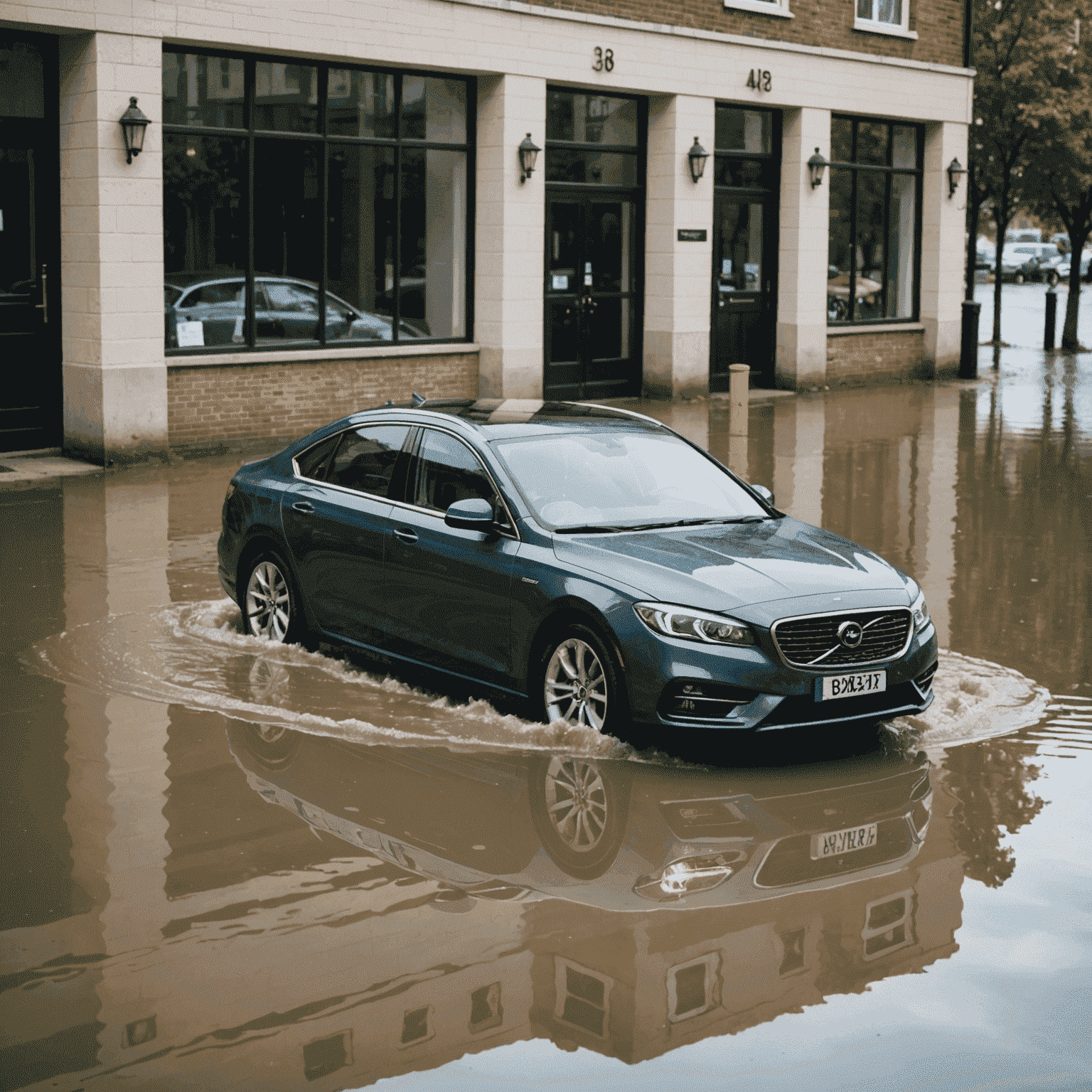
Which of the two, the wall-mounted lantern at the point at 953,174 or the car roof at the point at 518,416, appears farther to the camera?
the wall-mounted lantern at the point at 953,174

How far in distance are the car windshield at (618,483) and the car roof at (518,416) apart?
0.32 feet

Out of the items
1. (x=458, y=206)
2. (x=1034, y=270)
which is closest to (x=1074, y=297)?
(x=458, y=206)

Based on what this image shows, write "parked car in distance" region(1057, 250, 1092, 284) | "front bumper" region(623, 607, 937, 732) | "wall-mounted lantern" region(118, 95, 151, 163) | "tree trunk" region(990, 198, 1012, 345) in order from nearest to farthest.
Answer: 1. "front bumper" region(623, 607, 937, 732)
2. "wall-mounted lantern" region(118, 95, 151, 163)
3. "tree trunk" region(990, 198, 1012, 345)
4. "parked car in distance" region(1057, 250, 1092, 284)

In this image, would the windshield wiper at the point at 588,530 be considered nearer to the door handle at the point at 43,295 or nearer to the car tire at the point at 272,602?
the car tire at the point at 272,602

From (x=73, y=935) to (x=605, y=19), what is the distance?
56.6 feet

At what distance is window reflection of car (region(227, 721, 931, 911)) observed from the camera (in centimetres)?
585

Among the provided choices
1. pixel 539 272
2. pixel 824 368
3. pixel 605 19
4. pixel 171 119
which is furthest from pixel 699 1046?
pixel 824 368

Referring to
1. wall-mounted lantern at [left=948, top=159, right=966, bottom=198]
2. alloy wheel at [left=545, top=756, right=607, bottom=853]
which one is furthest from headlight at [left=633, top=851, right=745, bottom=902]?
wall-mounted lantern at [left=948, top=159, right=966, bottom=198]

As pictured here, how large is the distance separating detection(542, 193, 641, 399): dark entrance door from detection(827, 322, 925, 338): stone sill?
3.74 meters

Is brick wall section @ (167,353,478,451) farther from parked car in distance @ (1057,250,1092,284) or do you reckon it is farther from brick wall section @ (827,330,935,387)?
parked car in distance @ (1057,250,1092,284)

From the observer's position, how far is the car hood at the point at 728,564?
7.04 metres

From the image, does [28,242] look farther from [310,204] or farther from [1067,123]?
[1067,123]

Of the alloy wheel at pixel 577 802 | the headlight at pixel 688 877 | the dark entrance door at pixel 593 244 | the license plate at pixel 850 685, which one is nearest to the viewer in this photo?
the headlight at pixel 688 877

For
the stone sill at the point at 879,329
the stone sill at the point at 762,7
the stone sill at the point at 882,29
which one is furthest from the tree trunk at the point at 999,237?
the stone sill at the point at 762,7
